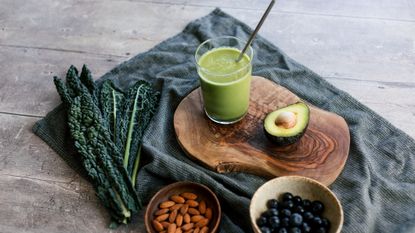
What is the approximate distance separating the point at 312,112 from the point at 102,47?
848mm

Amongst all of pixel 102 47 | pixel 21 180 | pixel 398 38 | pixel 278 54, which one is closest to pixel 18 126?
pixel 21 180

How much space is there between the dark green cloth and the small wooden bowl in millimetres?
33

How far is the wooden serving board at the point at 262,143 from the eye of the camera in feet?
4.04

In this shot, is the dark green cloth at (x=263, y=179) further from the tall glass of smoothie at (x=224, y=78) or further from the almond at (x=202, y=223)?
the tall glass of smoothie at (x=224, y=78)

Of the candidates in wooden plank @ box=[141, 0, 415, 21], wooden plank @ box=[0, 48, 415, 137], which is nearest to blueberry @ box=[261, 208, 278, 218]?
wooden plank @ box=[0, 48, 415, 137]

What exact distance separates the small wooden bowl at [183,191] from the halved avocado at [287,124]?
232 millimetres

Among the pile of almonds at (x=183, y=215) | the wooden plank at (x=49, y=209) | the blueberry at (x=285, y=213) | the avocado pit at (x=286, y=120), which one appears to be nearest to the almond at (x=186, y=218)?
the pile of almonds at (x=183, y=215)

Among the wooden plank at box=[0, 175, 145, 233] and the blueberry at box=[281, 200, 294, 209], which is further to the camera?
the wooden plank at box=[0, 175, 145, 233]

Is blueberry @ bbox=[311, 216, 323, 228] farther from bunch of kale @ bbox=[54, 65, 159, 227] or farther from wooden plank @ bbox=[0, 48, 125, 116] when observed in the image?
wooden plank @ bbox=[0, 48, 125, 116]

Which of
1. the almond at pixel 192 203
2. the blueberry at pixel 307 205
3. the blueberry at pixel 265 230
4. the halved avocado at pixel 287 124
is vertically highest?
the halved avocado at pixel 287 124

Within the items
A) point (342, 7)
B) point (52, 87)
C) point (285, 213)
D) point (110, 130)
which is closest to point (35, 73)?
point (52, 87)

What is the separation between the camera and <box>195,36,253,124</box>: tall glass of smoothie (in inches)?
49.9

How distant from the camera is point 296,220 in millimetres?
1064

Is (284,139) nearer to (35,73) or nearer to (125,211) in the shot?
(125,211)
